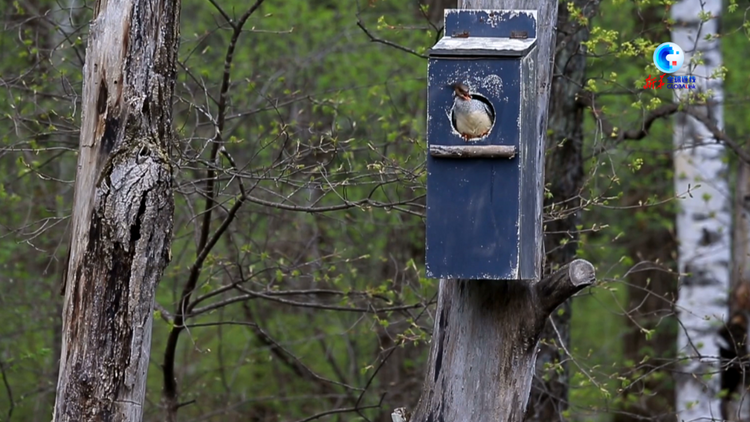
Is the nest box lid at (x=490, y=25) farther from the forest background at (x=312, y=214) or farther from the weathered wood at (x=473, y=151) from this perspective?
the forest background at (x=312, y=214)

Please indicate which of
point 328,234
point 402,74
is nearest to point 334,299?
point 328,234

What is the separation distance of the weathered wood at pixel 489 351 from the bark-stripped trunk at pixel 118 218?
3.86 feet

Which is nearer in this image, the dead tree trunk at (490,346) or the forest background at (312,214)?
the dead tree trunk at (490,346)

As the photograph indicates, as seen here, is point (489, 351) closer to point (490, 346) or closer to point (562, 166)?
point (490, 346)

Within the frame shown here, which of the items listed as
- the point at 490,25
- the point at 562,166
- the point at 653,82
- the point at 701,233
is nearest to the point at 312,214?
the point at 562,166

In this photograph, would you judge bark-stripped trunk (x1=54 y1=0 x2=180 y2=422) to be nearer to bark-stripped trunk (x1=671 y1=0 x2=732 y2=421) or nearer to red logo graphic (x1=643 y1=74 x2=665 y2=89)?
red logo graphic (x1=643 y1=74 x2=665 y2=89)

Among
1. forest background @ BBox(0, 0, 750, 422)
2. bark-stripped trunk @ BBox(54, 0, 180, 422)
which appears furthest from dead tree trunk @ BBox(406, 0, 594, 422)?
forest background @ BBox(0, 0, 750, 422)

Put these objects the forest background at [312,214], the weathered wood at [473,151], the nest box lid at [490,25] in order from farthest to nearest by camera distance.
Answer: the forest background at [312,214] → the nest box lid at [490,25] → the weathered wood at [473,151]

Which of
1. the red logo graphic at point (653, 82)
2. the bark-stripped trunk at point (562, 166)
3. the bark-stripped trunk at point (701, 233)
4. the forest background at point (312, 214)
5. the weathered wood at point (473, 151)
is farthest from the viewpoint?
the bark-stripped trunk at point (701, 233)

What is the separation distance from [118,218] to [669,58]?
3.92m

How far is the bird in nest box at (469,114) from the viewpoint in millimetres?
3285

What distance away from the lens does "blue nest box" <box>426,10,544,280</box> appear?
10.8 ft

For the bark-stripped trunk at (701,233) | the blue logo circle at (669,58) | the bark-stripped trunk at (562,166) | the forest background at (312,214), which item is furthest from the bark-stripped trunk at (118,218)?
the bark-stripped trunk at (701,233)

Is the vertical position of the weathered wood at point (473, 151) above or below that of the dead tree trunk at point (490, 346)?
above
